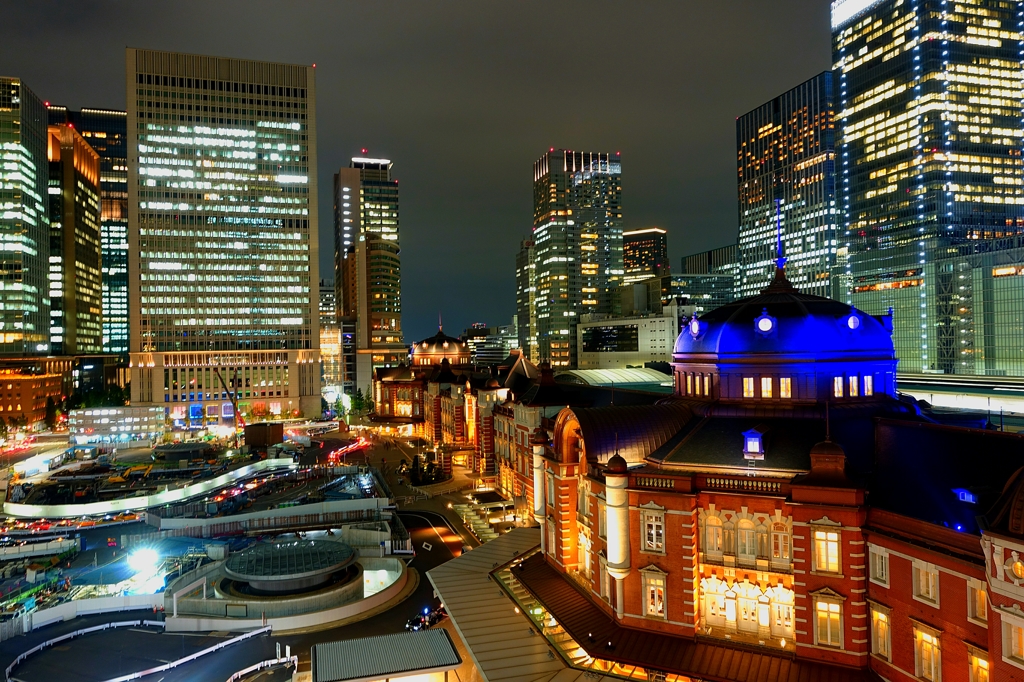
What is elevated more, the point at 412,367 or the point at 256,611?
the point at 412,367

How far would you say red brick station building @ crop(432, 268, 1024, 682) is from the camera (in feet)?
95.8

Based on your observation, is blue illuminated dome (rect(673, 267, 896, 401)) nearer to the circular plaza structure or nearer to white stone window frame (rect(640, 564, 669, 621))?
white stone window frame (rect(640, 564, 669, 621))

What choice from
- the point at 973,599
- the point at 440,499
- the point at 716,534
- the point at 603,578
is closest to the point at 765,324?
the point at 716,534

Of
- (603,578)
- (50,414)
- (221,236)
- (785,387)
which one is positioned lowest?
(603,578)

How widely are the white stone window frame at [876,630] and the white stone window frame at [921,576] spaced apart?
1702 mm

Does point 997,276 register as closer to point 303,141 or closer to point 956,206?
point 956,206

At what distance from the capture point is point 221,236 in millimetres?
166250

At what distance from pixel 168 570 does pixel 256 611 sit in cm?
1364

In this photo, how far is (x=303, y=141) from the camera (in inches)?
6727

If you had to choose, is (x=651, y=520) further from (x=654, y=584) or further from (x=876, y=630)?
(x=876, y=630)

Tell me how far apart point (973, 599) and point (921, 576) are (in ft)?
7.94

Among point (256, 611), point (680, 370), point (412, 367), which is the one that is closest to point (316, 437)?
point (412, 367)

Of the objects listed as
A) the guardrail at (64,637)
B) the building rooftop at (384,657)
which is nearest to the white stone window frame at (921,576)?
the building rooftop at (384,657)

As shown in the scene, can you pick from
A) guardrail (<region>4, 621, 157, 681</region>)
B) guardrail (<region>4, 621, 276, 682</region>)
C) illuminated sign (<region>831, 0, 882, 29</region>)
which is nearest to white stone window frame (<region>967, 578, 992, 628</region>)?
→ guardrail (<region>4, 621, 276, 682</region>)
